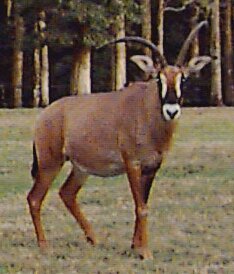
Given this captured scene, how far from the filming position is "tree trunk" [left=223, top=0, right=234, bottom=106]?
46094 millimetres

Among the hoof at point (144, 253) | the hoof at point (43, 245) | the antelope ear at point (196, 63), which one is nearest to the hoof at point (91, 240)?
the hoof at point (43, 245)

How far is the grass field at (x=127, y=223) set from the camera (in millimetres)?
9781

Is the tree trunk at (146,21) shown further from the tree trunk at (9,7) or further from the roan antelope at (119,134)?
the roan antelope at (119,134)

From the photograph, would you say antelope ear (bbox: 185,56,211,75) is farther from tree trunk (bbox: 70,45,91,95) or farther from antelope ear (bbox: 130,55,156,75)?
tree trunk (bbox: 70,45,91,95)

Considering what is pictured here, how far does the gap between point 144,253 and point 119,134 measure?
4.09ft

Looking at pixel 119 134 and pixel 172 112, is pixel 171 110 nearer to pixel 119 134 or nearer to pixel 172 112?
pixel 172 112

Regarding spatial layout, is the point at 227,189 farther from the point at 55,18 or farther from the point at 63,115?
the point at 55,18

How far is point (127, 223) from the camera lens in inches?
478

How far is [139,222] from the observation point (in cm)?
1049

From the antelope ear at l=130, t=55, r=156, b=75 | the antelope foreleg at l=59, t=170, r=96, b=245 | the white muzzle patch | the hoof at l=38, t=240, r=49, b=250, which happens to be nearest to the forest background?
the antelope foreleg at l=59, t=170, r=96, b=245

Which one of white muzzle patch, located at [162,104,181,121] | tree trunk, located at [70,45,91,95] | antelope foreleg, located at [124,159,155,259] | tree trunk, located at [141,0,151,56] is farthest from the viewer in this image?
tree trunk, located at [141,0,151,56]

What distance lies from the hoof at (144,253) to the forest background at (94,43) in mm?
27767

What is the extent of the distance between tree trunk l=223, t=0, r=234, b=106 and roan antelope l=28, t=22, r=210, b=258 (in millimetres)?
35005

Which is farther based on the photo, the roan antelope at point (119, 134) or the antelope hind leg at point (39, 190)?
the antelope hind leg at point (39, 190)
